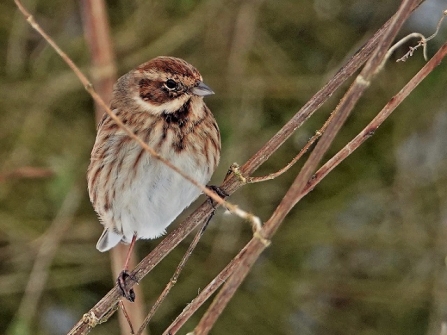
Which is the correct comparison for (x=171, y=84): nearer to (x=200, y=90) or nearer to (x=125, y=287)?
(x=200, y=90)

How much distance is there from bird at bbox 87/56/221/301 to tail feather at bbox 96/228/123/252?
0.60 feet

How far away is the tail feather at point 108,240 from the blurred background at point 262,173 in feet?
2.09

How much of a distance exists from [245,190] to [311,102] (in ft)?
6.42

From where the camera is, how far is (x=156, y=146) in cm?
256

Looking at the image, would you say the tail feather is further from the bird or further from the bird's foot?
the bird's foot

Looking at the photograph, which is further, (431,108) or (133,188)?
(431,108)

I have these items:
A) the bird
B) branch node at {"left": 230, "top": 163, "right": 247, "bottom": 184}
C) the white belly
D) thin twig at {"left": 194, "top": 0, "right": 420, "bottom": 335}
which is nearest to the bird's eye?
the bird

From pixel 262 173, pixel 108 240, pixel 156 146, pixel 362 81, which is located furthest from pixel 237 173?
pixel 262 173

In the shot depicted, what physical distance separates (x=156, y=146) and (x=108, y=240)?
2.20 ft

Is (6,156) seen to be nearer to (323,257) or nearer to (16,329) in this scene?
(16,329)

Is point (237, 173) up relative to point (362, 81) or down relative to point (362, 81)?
up

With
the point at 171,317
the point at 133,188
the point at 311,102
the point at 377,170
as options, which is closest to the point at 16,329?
the point at 171,317

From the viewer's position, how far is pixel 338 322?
3.96 m

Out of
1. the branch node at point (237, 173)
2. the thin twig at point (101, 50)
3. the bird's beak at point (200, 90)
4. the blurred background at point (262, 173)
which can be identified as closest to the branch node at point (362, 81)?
the branch node at point (237, 173)
